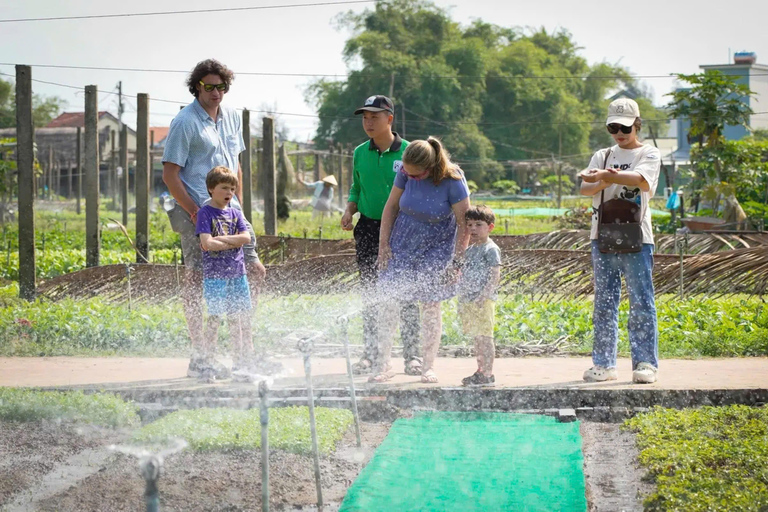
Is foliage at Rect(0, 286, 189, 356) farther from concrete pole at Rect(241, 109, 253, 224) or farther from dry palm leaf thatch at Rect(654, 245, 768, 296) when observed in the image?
concrete pole at Rect(241, 109, 253, 224)

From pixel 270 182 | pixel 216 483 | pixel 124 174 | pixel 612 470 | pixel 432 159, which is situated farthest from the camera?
pixel 124 174

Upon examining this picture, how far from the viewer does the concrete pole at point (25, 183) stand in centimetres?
1188

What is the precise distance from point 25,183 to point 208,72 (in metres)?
6.43

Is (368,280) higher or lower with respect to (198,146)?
lower

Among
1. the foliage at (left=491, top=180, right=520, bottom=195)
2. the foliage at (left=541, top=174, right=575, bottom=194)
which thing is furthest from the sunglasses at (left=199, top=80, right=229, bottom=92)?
the foliage at (left=491, top=180, right=520, bottom=195)

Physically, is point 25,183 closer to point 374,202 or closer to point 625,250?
point 374,202

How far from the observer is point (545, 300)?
1041 cm

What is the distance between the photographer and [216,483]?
4445mm

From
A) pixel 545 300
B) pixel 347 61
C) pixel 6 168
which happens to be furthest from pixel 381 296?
pixel 347 61

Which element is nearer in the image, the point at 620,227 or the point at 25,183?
the point at 620,227

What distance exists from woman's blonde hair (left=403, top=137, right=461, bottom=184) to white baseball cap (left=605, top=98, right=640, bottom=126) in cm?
100

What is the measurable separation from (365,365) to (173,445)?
2.10m

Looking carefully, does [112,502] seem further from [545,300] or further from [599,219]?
[545,300]

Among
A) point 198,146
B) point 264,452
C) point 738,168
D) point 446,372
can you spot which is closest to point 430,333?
point 446,372
